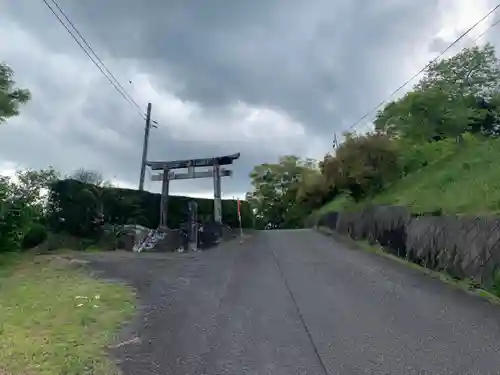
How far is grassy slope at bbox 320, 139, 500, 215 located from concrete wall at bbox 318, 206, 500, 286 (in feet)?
1.35

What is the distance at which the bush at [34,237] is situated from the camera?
14.7 meters

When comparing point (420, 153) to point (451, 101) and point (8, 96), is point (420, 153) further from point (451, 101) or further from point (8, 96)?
point (8, 96)

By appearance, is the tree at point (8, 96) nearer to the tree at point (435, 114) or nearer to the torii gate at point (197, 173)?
the torii gate at point (197, 173)

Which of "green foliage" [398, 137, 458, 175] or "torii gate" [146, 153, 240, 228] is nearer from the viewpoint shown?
"green foliage" [398, 137, 458, 175]

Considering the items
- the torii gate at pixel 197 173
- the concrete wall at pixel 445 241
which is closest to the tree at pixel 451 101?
the torii gate at pixel 197 173

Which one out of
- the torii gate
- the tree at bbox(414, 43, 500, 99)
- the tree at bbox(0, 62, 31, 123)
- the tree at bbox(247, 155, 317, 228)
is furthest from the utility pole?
the tree at bbox(247, 155, 317, 228)

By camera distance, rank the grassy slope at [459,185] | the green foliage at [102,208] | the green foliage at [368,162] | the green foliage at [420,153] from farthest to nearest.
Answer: the green foliage at [368,162] → the green foliage at [420,153] → the green foliage at [102,208] → the grassy slope at [459,185]

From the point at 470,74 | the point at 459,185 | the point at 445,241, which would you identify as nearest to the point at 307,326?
the point at 445,241

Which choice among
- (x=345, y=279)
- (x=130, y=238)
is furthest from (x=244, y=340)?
(x=130, y=238)

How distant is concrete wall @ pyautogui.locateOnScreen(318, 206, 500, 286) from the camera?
23.9ft

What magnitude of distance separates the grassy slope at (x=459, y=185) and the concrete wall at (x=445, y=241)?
41 centimetres

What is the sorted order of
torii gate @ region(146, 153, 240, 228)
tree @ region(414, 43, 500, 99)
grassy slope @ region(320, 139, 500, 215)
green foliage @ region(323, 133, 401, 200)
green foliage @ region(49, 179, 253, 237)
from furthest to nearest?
tree @ region(414, 43, 500, 99) → torii gate @ region(146, 153, 240, 228) → green foliage @ region(323, 133, 401, 200) → green foliage @ region(49, 179, 253, 237) → grassy slope @ region(320, 139, 500, 215)

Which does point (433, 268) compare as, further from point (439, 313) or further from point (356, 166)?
point (356, 166)

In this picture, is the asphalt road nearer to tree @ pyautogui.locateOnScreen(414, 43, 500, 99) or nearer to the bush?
the bush
